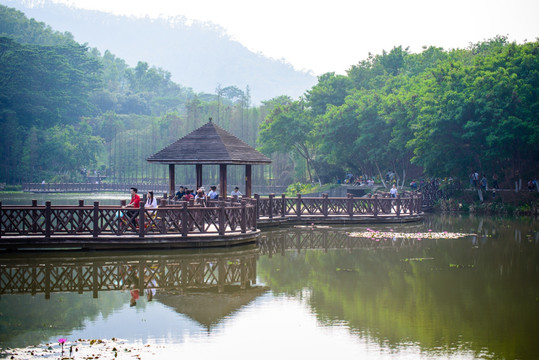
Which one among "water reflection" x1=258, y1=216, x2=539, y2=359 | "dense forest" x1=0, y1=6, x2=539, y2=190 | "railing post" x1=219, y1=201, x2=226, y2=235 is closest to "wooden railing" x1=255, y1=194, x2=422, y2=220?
"water reflection" x1=258, y1=216, x2=539, y2=359

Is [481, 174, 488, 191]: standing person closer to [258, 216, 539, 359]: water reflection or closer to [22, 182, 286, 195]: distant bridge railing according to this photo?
[258, 216, 539, 359]: water reflection

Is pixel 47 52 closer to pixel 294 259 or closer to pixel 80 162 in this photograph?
pixel 80 162

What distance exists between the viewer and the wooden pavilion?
27312 mm

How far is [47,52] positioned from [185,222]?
2953 inches

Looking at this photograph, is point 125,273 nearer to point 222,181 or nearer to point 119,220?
point 119,220

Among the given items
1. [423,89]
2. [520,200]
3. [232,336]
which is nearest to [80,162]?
[423,89]

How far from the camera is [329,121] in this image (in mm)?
53531

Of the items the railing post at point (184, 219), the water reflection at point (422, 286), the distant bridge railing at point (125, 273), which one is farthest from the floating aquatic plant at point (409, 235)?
the railing post at point (184, 219)

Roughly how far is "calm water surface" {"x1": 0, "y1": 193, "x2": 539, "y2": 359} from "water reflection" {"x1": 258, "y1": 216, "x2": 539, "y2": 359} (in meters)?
0.03

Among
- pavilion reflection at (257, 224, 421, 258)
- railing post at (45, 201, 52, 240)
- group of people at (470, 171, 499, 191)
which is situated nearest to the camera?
railing post at (45, 201, 52, 240)

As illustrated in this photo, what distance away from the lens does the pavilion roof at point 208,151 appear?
27.3 metres

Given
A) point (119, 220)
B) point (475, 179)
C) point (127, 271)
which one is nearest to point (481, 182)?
point (475, 179)

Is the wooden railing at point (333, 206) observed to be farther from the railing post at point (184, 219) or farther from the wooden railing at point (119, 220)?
the railing post at point (184, 219)

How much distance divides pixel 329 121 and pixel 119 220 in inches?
1344
